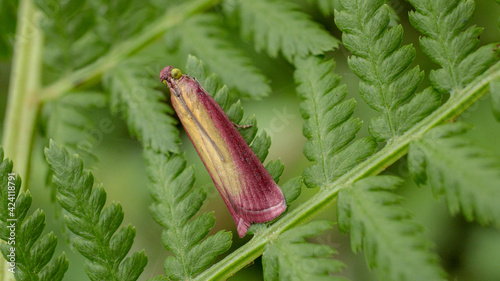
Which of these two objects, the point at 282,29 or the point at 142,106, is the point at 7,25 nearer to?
the point at 142,106

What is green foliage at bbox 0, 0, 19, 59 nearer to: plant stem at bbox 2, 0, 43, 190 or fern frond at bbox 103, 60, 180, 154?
plant stem at bbox 2, 0, 43, 190

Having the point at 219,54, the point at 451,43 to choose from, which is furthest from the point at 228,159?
the point at 451,43

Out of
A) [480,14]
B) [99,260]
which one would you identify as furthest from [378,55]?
[99,260]

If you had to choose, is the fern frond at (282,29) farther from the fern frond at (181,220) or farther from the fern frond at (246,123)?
the fern frond at (181,220)

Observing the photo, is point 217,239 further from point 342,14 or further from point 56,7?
point 56,7

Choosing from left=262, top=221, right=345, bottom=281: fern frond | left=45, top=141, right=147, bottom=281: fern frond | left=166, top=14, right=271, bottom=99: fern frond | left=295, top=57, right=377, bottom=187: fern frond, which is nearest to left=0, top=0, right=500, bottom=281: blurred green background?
left=166, top=14, right=271, bottom=99: fern frond

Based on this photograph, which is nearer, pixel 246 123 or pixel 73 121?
pixel 246 123

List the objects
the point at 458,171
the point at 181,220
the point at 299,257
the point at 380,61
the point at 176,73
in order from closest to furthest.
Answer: the point at 458,171, the point at 299,257, the point at 380,61, the point at 181,220, the point at 176,73

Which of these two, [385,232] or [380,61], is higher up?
[380,61]
